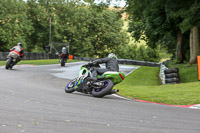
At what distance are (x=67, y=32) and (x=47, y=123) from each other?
66678 millimetres

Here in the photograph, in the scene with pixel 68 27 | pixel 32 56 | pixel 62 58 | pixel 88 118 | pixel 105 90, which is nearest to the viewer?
pixel 88 118

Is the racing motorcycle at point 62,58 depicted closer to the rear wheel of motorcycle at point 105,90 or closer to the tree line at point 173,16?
the tree line at point 173,16

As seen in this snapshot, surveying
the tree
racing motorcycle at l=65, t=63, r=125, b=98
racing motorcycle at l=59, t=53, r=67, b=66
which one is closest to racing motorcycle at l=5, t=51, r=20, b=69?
racing motorcycle at l=59, t=53, r=67, b=66

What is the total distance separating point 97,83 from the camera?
1092cm

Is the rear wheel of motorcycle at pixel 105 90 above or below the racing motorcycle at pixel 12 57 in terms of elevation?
below

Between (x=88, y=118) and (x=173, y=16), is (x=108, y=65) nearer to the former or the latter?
(x=88, y=118)

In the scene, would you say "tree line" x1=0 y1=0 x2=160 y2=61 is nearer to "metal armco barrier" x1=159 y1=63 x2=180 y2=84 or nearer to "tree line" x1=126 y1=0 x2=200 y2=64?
"tree line" x1=126 y1=0 x2=200 y2=64

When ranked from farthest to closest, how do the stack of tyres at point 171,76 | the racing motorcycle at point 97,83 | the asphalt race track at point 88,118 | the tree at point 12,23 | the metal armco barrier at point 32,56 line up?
the tree at point 12,23 → the metal armco barrier at point 32,56 → the stack of tyres at point 171,76 → the racing motorcycle at point 97,83 → the asphalt race track at point 88,118

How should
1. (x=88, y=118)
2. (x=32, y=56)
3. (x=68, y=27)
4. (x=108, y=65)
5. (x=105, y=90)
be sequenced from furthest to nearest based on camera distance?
(x=68, y=27), (x=32, y=56), (x=108, y=65), (x=105, y=90), (x=88, y=118)

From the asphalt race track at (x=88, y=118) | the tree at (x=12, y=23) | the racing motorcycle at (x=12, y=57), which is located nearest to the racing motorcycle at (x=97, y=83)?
the asphalt race track at (x=88, y=118)

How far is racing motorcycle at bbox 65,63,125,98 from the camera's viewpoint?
422 inches

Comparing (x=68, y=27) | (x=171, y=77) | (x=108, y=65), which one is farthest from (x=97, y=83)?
(x=68, y=27)

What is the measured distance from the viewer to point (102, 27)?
7394 cm

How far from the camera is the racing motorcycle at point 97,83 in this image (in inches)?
422
